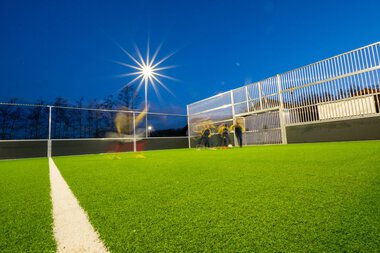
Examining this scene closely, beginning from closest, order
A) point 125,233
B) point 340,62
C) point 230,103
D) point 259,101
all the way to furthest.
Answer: point 125,233 < point 340,62 < point 259,101 < point 230,103

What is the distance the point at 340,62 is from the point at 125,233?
11512mm

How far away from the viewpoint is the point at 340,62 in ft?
30.5

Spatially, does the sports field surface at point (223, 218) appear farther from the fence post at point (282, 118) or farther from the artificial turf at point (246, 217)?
the fence post at point (282, 118)

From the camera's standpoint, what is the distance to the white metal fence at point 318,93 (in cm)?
834

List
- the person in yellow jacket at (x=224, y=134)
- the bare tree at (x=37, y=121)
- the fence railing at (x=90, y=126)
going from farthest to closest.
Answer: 1. the person in yellow jacket at (x=224, y=134)
2. the fence railing at (x=90, y=126)
3. the bare tree at (x=37, y=121)

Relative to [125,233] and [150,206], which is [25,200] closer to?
[150,206]

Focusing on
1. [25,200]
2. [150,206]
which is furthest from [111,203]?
A: [25,200]

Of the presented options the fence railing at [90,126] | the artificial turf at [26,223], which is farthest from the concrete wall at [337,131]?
the artificial turf at [26,223]

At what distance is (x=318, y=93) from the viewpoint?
9906 mm

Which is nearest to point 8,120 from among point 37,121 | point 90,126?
point 37,121

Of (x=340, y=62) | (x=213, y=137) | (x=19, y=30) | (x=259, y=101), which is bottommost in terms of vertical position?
(x=213, y=137)

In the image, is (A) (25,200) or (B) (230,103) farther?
(B) (230,103)

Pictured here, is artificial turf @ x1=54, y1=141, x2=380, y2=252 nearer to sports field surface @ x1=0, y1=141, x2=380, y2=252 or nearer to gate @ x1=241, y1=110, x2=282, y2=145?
sports field surface @ x1=0, y1=141, x2=380, y2=252

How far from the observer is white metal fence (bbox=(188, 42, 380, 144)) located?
8.34m
